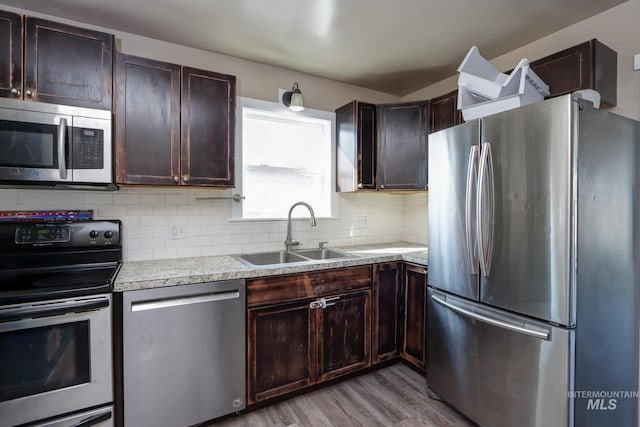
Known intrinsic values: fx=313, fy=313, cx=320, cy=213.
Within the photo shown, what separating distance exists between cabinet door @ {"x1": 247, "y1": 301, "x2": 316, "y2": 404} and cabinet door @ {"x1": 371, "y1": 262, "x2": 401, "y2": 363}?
56 cm

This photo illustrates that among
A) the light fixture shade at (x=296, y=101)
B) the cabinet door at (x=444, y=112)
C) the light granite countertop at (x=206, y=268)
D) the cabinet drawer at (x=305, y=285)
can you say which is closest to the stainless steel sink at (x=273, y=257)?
the light granite countertop at (x=206, y=268)

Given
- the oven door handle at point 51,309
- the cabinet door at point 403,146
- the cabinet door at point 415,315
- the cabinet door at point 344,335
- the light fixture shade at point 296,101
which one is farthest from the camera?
the cabinet door at point 403,146

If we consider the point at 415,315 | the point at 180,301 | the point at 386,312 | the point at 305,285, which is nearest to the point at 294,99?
the point at 305,285

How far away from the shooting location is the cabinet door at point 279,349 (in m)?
1.97

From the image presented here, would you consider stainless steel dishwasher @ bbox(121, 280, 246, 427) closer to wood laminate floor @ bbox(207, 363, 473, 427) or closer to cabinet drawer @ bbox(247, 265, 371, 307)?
cabinet drawer @ bbox(247, 265, 371, 307)

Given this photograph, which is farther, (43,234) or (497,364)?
(43,234)

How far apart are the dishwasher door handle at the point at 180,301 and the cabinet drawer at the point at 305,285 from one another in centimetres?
14

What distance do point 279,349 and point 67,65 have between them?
2.07 m

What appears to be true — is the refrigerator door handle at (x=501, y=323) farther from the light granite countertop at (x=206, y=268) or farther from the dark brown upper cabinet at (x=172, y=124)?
Result: the dark brown upper cabinet at (x=172, y=124)

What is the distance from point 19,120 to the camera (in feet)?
5.19

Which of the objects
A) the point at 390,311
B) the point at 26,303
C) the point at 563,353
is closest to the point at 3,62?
the point at 26,303

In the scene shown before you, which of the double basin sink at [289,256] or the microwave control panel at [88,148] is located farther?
the double basin sink at [289,256]

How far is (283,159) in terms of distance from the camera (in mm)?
2848

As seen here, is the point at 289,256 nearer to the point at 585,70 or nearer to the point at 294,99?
the point at 294,99
